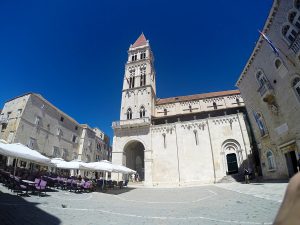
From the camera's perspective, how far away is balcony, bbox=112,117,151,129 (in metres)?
30.4

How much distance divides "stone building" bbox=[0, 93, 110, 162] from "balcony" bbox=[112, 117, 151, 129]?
36.5 feet

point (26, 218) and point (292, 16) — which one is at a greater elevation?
point (292, 16)

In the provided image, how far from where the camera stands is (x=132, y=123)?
30844mm

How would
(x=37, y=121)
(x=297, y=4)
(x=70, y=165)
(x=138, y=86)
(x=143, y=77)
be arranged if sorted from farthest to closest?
(x=143, y=77) → (x=138, y=86) → (x=37, y=121) → (x=70, y=165) → (x=297, y=4)

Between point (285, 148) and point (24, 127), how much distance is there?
3135 centimetres

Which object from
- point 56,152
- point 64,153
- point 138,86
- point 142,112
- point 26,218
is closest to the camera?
point 26,218

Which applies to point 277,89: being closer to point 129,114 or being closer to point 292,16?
point 292,16

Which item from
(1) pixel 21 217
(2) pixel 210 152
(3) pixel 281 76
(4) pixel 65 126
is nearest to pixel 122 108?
(4) pixel 65 126

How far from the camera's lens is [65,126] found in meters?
36.6

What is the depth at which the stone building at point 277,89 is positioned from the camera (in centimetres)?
1345

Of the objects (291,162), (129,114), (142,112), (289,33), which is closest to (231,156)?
(291,162)

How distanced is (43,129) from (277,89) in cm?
3208

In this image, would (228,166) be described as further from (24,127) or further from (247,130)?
(24,127)

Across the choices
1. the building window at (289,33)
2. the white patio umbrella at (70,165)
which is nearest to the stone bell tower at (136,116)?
the white patio umbrella at (70,165)
